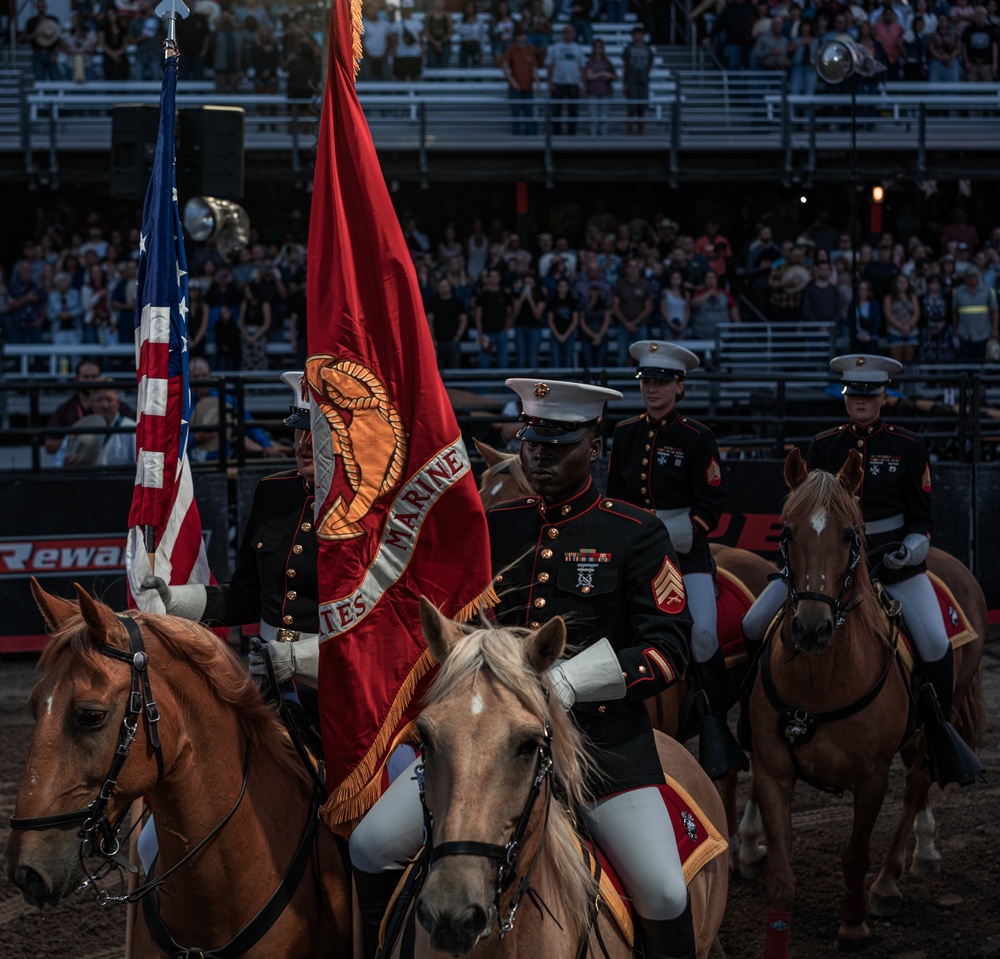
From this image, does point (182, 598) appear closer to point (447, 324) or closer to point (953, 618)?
point (953, 618)

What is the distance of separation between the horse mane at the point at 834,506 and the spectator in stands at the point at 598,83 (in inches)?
635

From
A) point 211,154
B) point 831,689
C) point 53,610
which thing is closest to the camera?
point 53,610

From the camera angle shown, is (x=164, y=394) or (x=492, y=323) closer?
(x=164, y=394)

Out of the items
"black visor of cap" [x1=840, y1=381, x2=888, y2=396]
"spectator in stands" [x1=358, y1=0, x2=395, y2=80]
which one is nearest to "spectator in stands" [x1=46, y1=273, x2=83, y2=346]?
"spectator in stands" [x1=358, y1=0, x2=395, y2=80]

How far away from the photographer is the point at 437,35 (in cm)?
2214

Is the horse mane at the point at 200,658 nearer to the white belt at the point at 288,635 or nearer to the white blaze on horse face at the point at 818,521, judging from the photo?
the white belt at the point at 288,635

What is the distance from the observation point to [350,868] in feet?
14.5

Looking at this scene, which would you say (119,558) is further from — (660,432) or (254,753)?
(254,753)

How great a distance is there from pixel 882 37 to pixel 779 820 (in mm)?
19451

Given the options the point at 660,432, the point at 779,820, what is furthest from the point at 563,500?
the point at 660,432

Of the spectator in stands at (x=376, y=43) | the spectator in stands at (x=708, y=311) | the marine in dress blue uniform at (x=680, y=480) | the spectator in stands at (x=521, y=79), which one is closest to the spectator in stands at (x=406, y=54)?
the spectator in stands at (x=376, y=43)

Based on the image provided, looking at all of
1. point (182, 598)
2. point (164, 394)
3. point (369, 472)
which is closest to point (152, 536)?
point (164, 394)

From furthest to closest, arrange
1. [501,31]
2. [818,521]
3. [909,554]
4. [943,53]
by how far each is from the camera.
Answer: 1. [501,31]
2. [943,53]
3. [909,554]
4. [818,521]

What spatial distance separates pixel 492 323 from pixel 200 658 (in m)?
14.0
